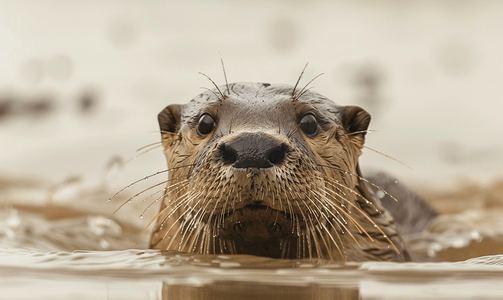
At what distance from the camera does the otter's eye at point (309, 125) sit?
2898 millimetres

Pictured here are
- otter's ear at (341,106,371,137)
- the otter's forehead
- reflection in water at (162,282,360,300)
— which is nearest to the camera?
reflection in water at (162,282,360,300)

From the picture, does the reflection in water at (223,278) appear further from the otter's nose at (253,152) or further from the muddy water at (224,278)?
the otter's nose at (253,152)

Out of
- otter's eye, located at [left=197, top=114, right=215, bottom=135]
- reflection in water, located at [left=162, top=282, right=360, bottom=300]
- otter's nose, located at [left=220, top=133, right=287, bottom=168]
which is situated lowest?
reflection in water, located at [left=162, top=282, right=360, bottom=300]

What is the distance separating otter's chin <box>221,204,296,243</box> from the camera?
2.36 m

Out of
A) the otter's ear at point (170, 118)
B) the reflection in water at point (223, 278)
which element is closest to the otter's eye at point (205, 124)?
the otter's ear at point (170, 118)

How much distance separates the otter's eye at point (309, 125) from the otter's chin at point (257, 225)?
0.60 meters

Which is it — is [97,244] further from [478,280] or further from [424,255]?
[478,280]

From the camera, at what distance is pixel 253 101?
2920 mm

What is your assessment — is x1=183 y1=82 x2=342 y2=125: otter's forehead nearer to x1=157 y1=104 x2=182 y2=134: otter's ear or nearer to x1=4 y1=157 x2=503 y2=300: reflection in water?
x1=157 y1=104 x2=182 y2=134: otter's ear

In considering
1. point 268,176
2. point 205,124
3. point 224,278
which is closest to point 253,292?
point 224,278

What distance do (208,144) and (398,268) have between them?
3.84 ft

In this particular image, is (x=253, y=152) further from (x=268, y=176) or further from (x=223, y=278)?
(x=223, y=278)

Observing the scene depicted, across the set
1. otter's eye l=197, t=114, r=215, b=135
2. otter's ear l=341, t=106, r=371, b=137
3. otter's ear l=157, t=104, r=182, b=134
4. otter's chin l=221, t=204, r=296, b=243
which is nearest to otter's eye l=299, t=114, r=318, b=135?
otter's ear l=341, t=106, r=371, b=137

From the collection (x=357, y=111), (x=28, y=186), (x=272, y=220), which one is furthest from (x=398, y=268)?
(x=28, y=186)
